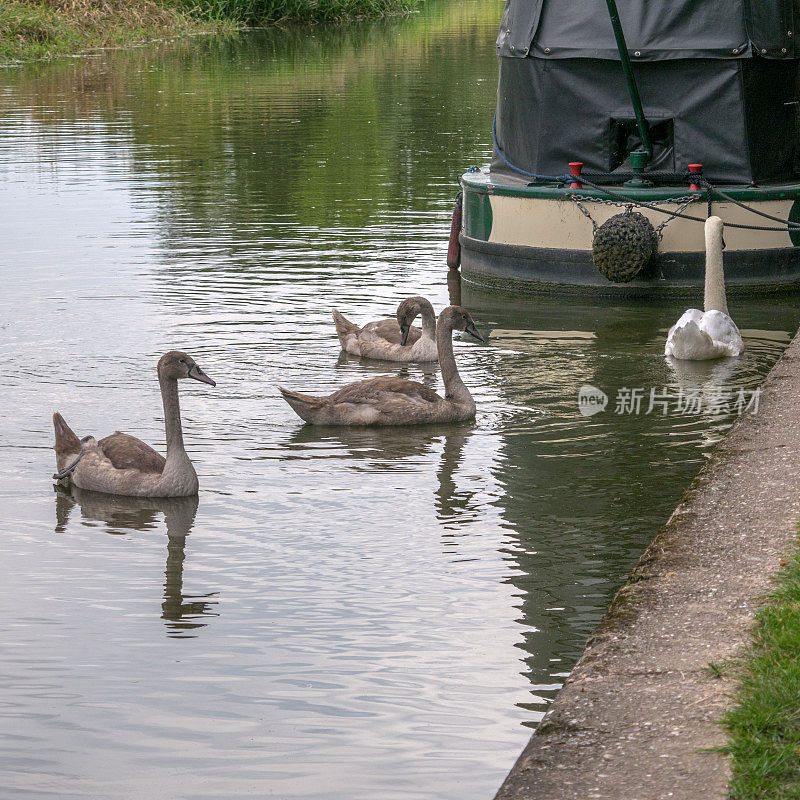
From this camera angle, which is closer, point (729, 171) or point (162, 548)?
point (162, 548)

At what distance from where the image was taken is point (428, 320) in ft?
39.7

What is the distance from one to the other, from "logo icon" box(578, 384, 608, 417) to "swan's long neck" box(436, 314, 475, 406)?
85 cm

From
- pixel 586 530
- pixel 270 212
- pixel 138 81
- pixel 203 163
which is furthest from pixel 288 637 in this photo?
pixel 138 81

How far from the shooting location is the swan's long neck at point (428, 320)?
1205 cm

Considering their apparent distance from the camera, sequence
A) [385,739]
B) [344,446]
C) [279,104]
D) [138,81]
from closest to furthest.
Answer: [385,739]
[344,446]
[279,104]
[138,81]

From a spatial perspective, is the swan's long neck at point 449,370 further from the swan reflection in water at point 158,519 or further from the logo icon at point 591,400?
the swan reflection in water at point 158,519

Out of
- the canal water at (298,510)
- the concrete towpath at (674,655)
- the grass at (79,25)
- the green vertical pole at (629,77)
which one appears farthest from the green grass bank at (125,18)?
the concrete towpath at (674,655)

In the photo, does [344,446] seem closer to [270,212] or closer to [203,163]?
[270,212]

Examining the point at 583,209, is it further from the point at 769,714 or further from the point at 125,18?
the point at 125,18

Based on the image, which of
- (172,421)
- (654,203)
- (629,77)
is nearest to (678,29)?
(629,77)

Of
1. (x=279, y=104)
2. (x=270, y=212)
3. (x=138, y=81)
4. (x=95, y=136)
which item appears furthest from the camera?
(x=138, y=81)

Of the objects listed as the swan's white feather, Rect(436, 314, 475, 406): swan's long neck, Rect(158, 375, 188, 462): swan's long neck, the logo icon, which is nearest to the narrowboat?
the swan's white feather

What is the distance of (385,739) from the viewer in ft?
18.3

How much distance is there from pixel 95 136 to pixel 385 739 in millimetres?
22336
